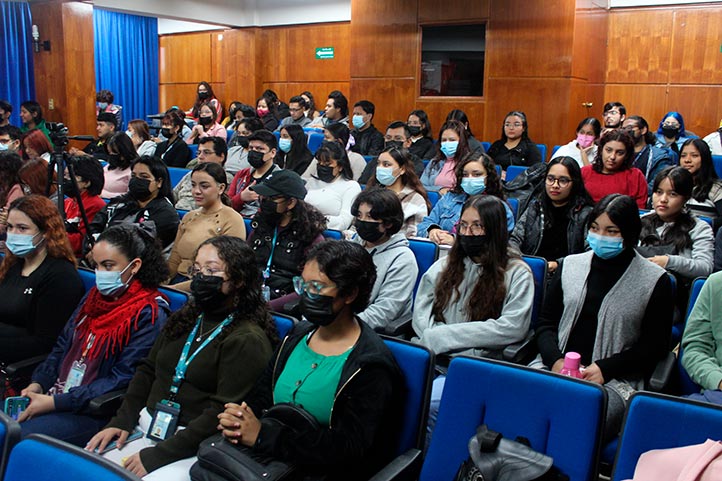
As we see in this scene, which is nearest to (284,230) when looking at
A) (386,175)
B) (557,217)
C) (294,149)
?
(386,175)

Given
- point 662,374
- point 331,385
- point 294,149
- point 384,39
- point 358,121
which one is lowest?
point 662,374

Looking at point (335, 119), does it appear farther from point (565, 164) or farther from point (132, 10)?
point (565, 164)

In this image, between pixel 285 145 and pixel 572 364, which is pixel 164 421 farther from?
pixel 285 145

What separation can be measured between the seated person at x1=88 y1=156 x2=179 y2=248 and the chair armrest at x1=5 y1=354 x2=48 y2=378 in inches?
59.8

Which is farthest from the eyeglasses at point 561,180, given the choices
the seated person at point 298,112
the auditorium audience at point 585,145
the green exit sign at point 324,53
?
the green exit sign at point 324,53

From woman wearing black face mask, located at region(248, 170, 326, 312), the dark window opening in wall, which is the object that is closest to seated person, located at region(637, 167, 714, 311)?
woman wearing black face mask, located at region(248, 170, 326, 312)

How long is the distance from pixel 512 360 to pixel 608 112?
5.02 metres

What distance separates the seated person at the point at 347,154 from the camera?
211 inches

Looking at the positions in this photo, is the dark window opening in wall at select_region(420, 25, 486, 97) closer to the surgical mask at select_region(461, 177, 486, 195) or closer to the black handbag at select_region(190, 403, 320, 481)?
the surgical mask at select_region(461, 177, 486, 195)

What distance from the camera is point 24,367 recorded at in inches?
108

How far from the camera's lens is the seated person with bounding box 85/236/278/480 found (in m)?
2.20

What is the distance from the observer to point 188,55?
13.0 metres

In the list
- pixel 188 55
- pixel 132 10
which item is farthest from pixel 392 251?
pixel 188 55

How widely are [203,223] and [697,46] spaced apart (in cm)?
682
